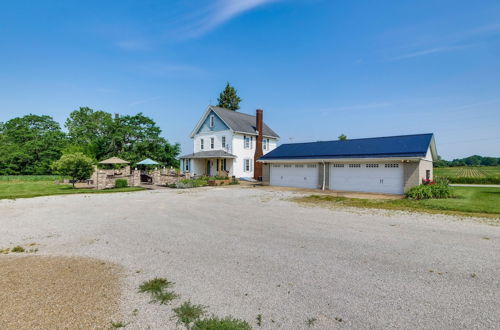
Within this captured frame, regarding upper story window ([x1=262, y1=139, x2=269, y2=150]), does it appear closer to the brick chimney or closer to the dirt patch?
the brick chimney

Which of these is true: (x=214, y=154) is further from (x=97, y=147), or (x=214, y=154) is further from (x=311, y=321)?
(x=311, y=321)

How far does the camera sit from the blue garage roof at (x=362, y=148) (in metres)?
19.2

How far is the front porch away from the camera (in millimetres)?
30641

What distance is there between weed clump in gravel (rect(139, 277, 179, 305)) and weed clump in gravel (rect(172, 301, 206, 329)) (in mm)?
312

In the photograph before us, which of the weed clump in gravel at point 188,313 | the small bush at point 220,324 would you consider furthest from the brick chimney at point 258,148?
the small bush at point 220,324

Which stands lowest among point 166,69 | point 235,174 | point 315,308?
point 315,308

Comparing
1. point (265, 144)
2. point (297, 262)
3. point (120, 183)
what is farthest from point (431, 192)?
point (120, 183)

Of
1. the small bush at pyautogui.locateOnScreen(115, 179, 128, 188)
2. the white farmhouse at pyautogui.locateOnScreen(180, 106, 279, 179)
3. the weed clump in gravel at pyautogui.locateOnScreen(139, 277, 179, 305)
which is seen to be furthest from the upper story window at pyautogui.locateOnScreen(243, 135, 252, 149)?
the weed clump in gravel at pyautogui.locateOnScreen(139, 277, 179, 305)

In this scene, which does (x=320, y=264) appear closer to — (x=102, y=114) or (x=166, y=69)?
(x=166, y=69)

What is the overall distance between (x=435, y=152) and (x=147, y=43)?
979 inches

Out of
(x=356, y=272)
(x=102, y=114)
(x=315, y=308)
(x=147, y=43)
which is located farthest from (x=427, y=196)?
(x=102, y=114)

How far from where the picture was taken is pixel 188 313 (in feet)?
11.8

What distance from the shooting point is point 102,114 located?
5044 cm

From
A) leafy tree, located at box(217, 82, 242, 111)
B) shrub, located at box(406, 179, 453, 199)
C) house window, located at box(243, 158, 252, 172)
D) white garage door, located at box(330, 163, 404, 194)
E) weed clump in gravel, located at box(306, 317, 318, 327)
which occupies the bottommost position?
weed clump in gravel, located at box(306, 317, 318, 327)
